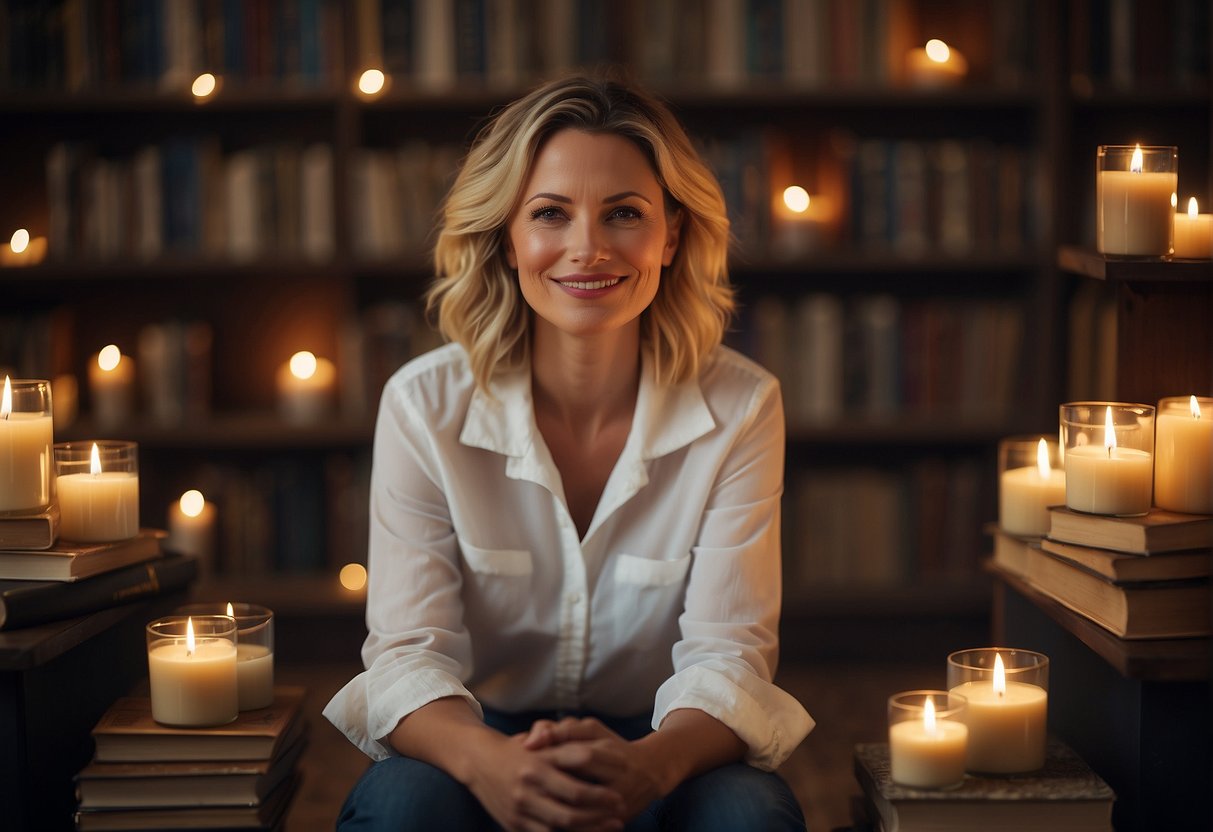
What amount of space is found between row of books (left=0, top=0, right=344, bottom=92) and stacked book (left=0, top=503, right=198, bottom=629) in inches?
75.7

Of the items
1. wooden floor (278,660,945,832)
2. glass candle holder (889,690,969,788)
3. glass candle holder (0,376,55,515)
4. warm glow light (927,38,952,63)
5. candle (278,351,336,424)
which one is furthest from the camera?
candle (278,351,336,424)

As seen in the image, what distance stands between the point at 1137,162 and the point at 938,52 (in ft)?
5.83

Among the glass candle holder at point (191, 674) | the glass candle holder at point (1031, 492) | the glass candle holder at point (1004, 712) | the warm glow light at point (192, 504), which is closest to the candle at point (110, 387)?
the warm glow light at point (192, 504)

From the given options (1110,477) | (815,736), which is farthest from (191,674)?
(815,736)

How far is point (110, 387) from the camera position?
10.8ft

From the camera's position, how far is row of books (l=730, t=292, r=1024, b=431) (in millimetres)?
3299

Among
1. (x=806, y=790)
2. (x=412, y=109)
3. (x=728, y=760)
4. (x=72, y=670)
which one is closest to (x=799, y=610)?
(x=806, y=790)

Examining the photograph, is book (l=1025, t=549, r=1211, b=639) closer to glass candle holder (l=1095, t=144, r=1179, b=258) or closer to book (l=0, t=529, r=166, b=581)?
glass candle holder (l=1095, t=144, r=1179, b=258)

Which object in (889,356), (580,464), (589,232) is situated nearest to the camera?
(589,232)

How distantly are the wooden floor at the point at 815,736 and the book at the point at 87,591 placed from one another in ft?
1.83

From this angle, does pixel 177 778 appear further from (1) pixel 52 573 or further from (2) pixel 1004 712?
(2) pixel 1004 712

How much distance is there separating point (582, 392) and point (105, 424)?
1.84 m

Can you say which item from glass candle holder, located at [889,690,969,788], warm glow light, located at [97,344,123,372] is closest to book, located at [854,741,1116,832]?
glass candle holder, located at [889,690,969,788]

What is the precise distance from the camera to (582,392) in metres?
1.85
